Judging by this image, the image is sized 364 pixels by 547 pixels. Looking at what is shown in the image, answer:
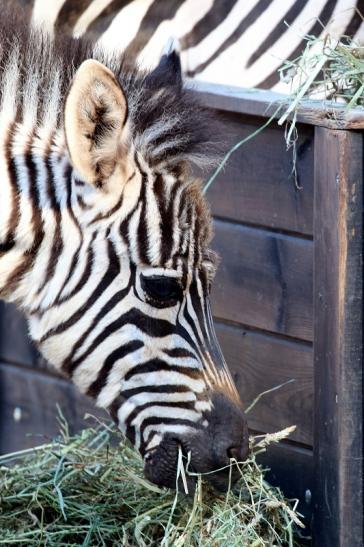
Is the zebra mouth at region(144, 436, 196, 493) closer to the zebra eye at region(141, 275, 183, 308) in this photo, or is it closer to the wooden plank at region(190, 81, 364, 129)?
the zebra eye at region(141, 275, 183, 308)

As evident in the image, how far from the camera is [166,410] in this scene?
3463mm

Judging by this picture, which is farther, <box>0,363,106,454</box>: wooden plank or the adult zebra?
the adult zebra

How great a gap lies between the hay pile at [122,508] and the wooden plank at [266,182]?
0.95 metres

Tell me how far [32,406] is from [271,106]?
8.18ft

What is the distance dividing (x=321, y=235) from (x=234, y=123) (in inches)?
31.0

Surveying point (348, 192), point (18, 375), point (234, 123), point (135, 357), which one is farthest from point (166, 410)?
point (18, 375)

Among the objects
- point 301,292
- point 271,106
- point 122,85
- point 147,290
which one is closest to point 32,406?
point 301,292

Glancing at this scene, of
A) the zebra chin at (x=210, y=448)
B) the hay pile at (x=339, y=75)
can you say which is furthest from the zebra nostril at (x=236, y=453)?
the hay pile at (x=339, y=75)

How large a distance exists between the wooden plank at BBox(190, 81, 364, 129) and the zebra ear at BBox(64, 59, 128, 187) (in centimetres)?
86

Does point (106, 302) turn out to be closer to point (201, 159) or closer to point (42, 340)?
point (42, 340)

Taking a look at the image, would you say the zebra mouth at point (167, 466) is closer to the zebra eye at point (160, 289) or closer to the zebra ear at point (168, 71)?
the zebra eye at point (160, 289)

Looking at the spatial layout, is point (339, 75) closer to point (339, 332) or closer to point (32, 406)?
point (339, 332)

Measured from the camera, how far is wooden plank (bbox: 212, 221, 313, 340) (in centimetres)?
425

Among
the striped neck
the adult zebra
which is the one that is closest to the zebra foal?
the striped neck
